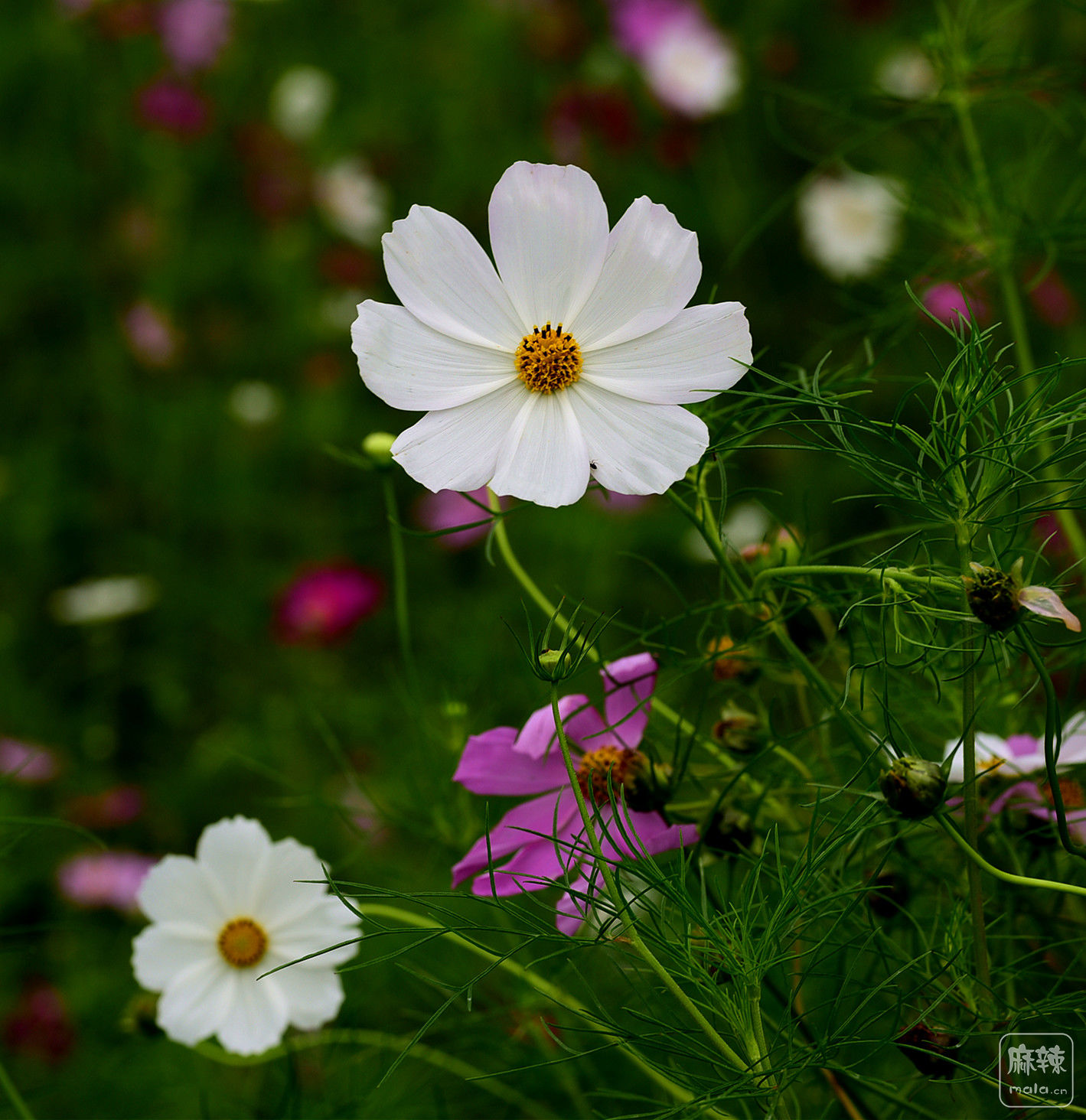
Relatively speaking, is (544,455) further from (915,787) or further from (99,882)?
(99,882)

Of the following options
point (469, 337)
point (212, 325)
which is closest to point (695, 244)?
point (469, 337)

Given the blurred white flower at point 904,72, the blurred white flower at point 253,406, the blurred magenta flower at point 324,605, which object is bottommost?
the blurred magenta flower at point 324,605

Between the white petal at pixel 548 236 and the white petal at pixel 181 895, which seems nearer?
the white petal at pixel 548 236

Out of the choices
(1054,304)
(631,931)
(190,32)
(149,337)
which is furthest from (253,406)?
(631,931)

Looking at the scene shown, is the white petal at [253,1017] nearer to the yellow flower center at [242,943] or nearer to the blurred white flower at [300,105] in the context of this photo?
the yellow flower center at [242,943]

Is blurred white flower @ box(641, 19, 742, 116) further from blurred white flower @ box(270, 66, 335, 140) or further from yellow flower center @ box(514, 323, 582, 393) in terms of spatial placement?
yellow flower center @ box(514, 323, 582, 393)

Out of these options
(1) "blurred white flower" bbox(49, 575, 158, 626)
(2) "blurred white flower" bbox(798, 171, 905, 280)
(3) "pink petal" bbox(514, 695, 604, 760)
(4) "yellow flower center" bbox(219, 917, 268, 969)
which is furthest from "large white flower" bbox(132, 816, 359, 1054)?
(2) "blurred white flower" bbox(798, 171, 905, 280)

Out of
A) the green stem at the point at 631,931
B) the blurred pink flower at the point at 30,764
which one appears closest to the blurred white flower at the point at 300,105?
the blurred pink flower at the point at 30,764
